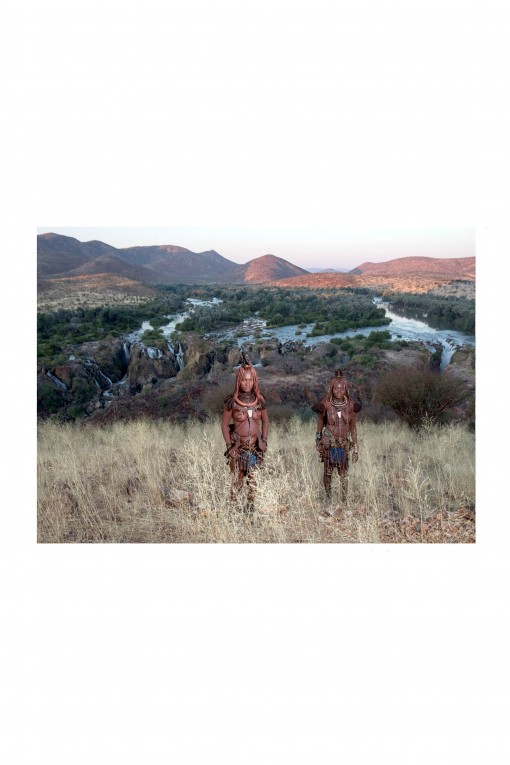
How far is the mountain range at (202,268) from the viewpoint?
10344mm

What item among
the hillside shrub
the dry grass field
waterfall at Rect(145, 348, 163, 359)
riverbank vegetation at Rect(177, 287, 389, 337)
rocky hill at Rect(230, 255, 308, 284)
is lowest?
the dry grass field

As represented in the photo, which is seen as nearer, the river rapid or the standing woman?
the standing woman

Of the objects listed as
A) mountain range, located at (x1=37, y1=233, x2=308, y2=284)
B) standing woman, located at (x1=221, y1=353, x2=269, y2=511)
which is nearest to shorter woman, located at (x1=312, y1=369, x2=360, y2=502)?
standing woman, located at (x1=221, y1=353, x2=269, y2=511)

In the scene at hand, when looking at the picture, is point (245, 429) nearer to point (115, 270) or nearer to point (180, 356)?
point (180, 356)

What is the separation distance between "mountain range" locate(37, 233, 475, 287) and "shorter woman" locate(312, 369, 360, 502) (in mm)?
4633

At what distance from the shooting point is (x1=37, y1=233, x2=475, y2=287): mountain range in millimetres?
10344

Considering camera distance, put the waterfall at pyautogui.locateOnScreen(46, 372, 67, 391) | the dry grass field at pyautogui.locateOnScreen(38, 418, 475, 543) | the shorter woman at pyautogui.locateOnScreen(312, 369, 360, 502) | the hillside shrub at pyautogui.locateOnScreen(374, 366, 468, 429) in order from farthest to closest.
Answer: the hillside shrub at pyautogui.locateOnScreen(374, 366, 468, 429), the waterfall at pyautogui.locateOnScreen(46, 372, 67, 391), the shorter woman at pyautogui.locateOnScreen(312, 369, 360, 502), the dry grass field at pyautogui.locateOnScreen(38, 418, 475, 543)

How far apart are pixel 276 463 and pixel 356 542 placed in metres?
2.03

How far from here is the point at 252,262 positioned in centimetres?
1045

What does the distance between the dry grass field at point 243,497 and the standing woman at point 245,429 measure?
0.19 meters

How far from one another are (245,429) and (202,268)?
595 centimetres

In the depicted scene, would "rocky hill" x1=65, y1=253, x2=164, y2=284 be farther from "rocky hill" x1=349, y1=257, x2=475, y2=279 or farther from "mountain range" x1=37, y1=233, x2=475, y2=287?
"rocky hill" x1=349, y1=257, x2=475, y2=279

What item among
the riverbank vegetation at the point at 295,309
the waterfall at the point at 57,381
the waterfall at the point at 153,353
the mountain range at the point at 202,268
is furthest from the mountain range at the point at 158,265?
the waterfall at the point at 57,381

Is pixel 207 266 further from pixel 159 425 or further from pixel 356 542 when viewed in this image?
pixel 356 542
